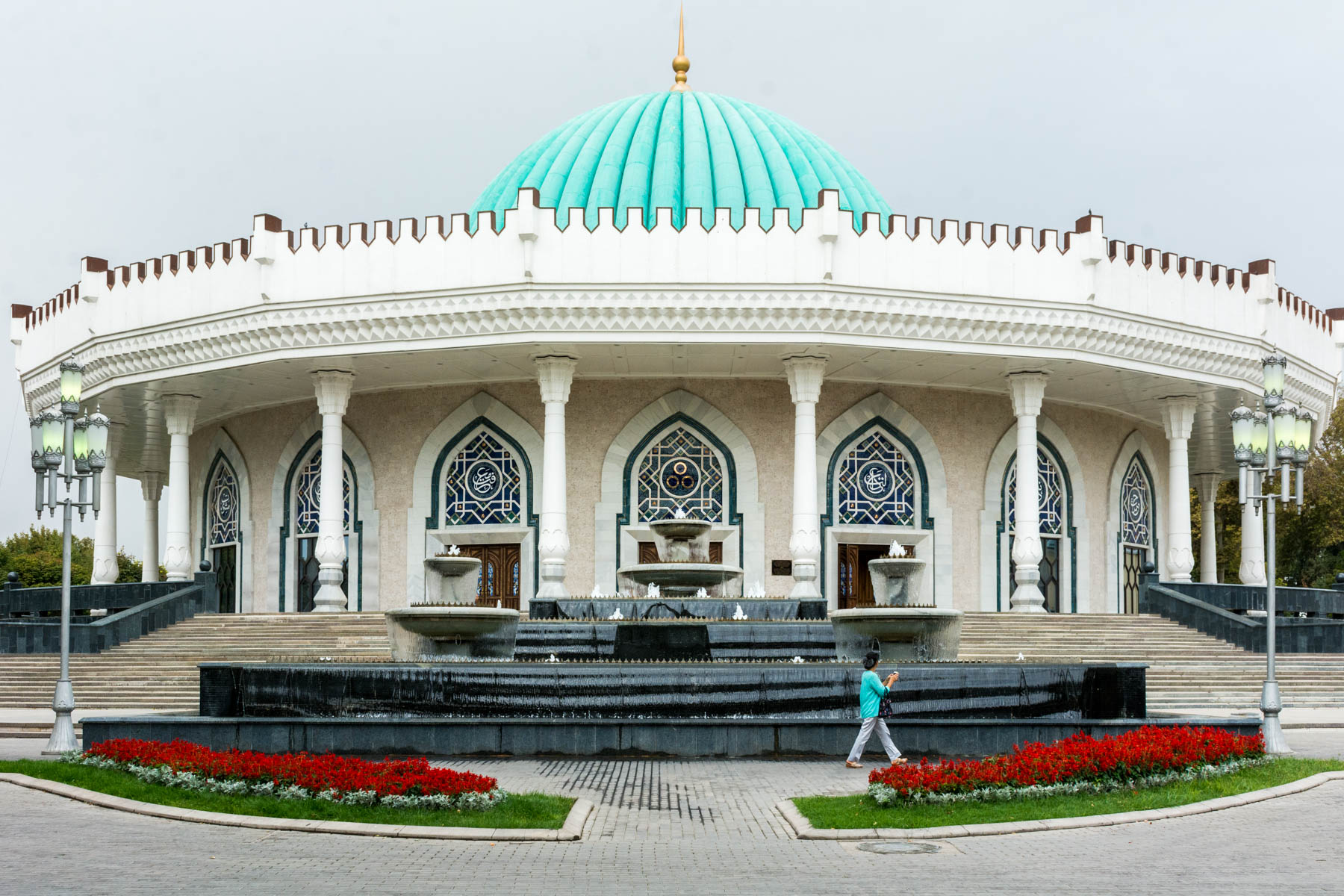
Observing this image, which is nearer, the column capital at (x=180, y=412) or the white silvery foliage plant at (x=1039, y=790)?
the white silvery foliage plant at (x=1039, y=790)

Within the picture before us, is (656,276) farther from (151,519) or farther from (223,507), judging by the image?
(151,519)

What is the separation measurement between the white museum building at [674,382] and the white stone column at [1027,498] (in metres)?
0.07

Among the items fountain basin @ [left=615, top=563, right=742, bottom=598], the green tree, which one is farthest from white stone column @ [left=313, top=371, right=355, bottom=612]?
the green tree

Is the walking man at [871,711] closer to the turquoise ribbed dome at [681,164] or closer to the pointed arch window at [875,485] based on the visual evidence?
the pointed arch window at [875,485]

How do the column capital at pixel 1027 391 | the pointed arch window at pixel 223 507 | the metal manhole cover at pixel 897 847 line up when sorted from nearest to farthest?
1. the metal manhole cover at pixel 897 847
2. the column capital at pixel 1027 391
3. the pointed arch window at pixel 223 507

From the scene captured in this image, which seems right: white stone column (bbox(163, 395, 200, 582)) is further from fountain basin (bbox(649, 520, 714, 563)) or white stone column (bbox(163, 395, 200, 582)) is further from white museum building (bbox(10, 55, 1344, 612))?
fountain basin (bbox(649, 520, 714, 563))

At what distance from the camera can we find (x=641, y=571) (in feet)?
68.1

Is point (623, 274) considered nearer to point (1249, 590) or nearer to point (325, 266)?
point (325, 266)

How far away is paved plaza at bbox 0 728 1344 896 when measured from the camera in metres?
6.89

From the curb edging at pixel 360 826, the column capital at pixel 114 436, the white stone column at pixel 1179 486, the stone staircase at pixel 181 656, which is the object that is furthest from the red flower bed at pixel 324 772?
the column capital at pixel 114 436

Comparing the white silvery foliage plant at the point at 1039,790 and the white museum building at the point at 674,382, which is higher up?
the white museum building at the point at 674,382

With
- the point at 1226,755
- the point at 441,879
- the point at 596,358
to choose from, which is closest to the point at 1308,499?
the point at 596,358

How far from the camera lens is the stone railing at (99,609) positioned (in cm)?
2050

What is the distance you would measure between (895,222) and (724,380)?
4.49 metres
